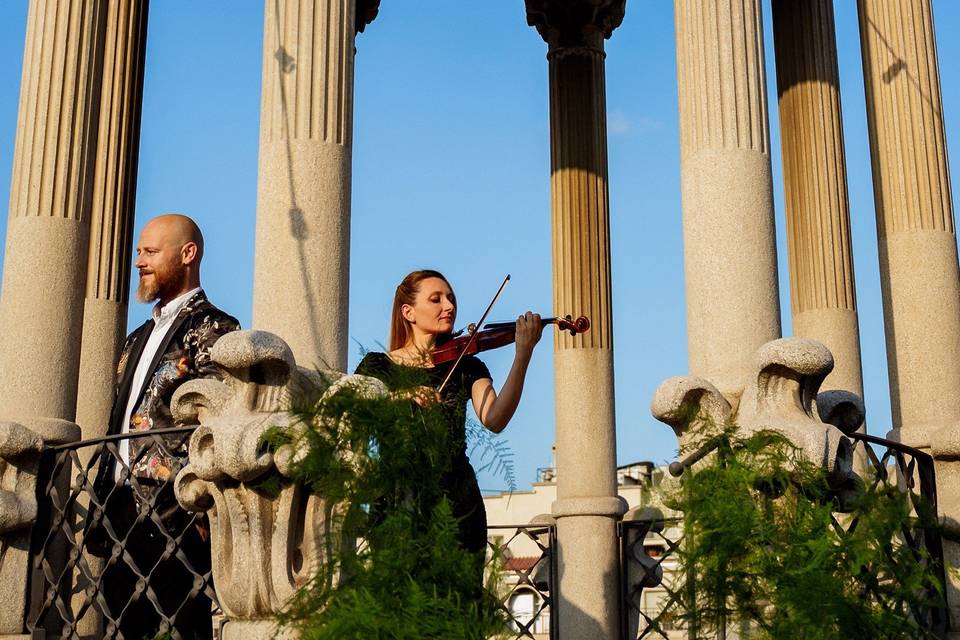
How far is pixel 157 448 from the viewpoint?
65.9 ft

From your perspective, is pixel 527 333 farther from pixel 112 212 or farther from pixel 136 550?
pixel 112 212

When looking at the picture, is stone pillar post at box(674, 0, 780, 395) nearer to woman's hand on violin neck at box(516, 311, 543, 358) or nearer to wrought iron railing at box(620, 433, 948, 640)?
wrought iron railing at box(620, 433, 948, 640)

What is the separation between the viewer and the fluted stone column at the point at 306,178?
22.8 meters

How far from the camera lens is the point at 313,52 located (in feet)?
80.5

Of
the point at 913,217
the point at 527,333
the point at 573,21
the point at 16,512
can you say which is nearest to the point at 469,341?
the point at 527,333

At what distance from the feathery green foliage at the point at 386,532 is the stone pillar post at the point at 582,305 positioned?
1732 cm

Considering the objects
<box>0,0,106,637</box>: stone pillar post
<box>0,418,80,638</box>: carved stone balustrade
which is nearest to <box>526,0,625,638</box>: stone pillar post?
<box>0,0,106,637</box>: stone pillar post

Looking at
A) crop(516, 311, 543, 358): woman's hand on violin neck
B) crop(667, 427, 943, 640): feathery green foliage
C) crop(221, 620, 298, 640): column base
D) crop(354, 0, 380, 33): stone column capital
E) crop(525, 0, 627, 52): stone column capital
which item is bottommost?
crop(221, 620, 298, 640): column base

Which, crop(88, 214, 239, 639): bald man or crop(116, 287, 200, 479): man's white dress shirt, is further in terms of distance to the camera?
crop(116, 287, 200, 479): man's white dress shirt

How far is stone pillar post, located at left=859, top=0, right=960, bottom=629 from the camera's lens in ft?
100

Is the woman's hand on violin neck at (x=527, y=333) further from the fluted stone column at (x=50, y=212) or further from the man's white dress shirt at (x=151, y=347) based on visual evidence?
the fluted stone column at (x=50, y=212)

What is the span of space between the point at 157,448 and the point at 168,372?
1.05m

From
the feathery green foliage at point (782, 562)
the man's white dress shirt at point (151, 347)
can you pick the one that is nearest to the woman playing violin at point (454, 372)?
the feathery green foliage at point (782, 562)

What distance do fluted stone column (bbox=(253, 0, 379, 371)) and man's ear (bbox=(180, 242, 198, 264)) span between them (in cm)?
233
